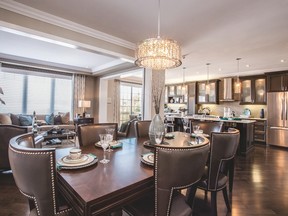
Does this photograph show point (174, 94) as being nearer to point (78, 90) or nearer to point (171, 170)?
point (78, 90)

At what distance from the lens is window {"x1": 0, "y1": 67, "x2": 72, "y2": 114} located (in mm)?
5457

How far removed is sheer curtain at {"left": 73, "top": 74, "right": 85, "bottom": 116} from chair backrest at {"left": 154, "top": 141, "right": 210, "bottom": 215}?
6299 millimetres

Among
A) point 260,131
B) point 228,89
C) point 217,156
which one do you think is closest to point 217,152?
point 217,156

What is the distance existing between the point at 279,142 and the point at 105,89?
656 cm

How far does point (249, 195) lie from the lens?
2.36 m

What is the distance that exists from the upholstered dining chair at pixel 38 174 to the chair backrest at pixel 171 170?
1.97 ft

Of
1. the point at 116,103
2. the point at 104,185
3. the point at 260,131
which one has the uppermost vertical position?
the point at 116,103

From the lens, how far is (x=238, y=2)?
213cm

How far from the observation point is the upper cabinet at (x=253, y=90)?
603 centimetres

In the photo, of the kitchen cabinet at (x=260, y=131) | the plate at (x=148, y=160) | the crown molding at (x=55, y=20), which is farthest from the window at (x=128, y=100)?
the plate at (x=148, y=160)

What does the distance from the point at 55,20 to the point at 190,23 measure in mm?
2173

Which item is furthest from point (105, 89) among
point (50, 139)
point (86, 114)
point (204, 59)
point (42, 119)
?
point (204, 59)

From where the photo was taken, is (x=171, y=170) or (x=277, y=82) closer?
(x=171, y=170)

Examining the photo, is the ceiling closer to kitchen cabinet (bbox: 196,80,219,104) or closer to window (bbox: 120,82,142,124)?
kitchen cabinet (bbox: 196,80,219,104)
